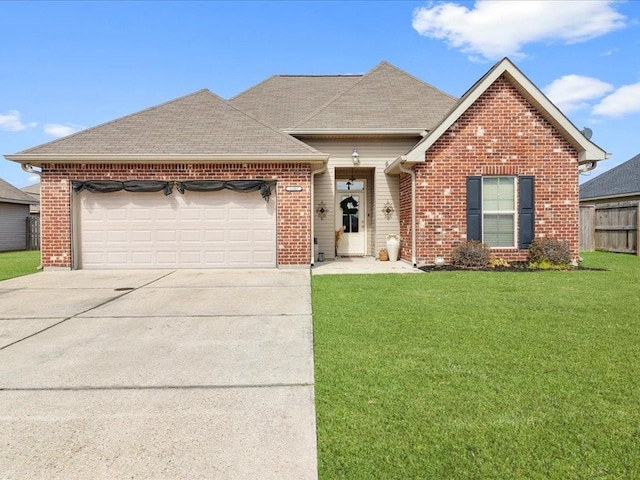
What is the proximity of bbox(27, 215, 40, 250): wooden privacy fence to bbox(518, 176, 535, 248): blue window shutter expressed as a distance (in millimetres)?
24101

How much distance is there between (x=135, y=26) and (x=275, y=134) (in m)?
4.68

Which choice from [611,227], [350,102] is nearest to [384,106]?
[350,102]

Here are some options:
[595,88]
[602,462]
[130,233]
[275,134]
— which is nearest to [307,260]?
[275,134]

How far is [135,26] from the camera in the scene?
11500mm

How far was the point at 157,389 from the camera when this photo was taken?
3.54m

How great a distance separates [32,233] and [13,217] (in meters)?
1.37

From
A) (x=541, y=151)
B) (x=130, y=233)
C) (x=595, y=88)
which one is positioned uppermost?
(x=595, y=88)

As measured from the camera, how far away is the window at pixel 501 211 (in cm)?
1148

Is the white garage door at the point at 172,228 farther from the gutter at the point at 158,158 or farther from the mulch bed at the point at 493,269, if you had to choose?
the mulch bed at the point at 493,269

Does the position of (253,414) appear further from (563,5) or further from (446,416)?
(563,5)

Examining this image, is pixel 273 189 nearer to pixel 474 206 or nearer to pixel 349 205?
pixel 349 205

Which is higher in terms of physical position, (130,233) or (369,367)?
A: (130,233)

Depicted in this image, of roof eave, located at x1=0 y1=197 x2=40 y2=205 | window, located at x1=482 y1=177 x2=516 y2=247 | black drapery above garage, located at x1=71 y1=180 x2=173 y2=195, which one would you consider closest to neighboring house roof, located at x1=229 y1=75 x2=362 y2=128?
black drapery above garage, located at x1=71 y1=180 x2=173 y2=195

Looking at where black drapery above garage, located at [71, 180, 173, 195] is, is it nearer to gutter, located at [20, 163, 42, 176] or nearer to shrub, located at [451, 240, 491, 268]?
gutter, located at [20, 163, 42, 176]
